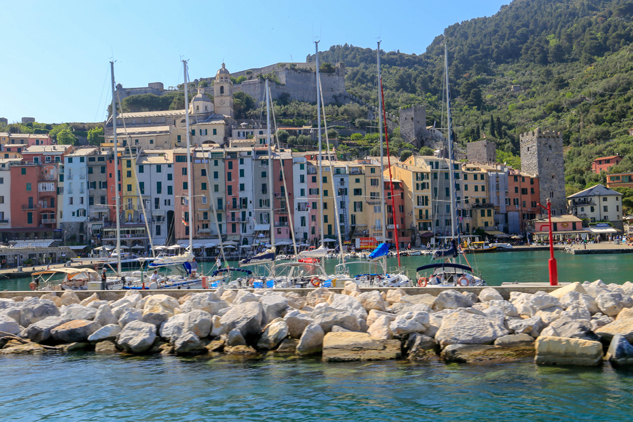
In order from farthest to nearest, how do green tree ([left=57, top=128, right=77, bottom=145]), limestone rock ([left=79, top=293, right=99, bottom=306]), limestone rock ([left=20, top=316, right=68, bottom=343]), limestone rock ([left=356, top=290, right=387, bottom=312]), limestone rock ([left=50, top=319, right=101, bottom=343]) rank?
green tree ([left=57, top=128, right=77, bottom=145]) → limestone rock ([left=79, top=293, right=99, bottom=306]) → limestone rock ([left=356, top=290, right=387, bottom=312]) → limestone rock ([left=20, top=316, right=68, bottom=343]) → limestone rock ([left=50, top=319, right=101, bottom=343])

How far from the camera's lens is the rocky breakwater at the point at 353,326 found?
13570 mm

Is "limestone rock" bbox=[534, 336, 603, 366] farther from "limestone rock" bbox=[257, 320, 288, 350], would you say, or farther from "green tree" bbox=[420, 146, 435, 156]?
"green tree" bbox=[420, 146, 435, 156]

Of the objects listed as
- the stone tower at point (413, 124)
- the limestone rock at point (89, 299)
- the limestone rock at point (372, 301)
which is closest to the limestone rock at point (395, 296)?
the limestone rock at point (372, 301)

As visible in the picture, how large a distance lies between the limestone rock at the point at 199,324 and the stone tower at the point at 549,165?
7104cm

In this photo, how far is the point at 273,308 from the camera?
54.8ft

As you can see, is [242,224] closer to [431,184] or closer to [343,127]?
[431,184]

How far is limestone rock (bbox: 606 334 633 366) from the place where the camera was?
12578 millimetres

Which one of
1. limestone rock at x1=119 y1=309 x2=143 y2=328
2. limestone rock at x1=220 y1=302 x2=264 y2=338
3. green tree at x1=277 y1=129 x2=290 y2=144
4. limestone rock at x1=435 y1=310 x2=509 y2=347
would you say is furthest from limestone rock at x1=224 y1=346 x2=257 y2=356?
green tree at x1=277 y1=129 x2=290 y2=144

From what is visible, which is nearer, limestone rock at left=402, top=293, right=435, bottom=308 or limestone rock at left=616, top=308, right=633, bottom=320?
limestone rock at left=616, top=308, right=633, bottom=320

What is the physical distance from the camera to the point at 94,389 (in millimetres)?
12469

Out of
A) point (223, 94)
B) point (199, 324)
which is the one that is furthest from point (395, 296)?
point (223, 94)

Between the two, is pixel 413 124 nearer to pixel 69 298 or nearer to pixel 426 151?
pixel 426 151

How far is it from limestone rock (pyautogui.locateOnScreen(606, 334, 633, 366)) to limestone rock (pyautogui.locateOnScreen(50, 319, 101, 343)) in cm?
1340

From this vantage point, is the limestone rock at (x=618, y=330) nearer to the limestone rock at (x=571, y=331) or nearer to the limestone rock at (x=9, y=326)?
the limestone rock at (x=571, y=331)
